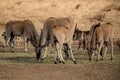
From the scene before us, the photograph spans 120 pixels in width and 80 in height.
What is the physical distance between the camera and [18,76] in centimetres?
1337

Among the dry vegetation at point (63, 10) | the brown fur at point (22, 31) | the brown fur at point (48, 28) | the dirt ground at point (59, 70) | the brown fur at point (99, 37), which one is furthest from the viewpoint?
the dry vegetation at point (63, 10)

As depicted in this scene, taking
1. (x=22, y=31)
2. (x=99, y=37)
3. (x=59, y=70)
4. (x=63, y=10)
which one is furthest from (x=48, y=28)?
(x=63, y=10)

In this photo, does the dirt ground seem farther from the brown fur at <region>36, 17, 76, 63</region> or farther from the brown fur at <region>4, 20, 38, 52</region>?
the brown fur at <region>4, 20, 38, 52</region>

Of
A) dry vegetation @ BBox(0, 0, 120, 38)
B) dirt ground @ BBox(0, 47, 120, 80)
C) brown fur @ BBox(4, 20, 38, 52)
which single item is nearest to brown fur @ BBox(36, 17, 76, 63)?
dirt ground @ BBox(0, 47, 120, 80)

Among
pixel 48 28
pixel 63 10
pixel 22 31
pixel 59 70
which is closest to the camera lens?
pixel 59 70

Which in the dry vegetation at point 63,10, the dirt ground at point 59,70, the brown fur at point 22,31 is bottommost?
the dirt ground at point 59,70

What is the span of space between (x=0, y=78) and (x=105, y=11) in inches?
972

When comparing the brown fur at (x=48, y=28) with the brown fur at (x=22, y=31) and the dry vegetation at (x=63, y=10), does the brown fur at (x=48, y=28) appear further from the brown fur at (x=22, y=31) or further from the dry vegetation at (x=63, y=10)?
the dry vegetation at (x=63, y=10)

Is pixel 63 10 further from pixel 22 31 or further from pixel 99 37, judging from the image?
pixel 99 37

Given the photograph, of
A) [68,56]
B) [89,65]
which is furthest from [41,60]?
[89,65]

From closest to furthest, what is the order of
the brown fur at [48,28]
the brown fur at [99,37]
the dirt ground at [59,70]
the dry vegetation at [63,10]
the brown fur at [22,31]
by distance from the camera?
the dirt ground at [59,70] < the brown fur at [99,37] < the brown fur at [48,28] < the brown fur at [22,31] < the dry vegetation at [63,10]

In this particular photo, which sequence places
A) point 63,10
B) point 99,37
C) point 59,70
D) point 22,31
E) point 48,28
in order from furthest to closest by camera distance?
point 63,10, point 22,31, point 48,28, point 99,37, point 59,70

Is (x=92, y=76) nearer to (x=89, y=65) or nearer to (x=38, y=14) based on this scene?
(x=89, y=65)

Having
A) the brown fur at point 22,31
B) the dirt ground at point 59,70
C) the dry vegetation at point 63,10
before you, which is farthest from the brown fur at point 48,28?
the dry vegetation at point 63,10
